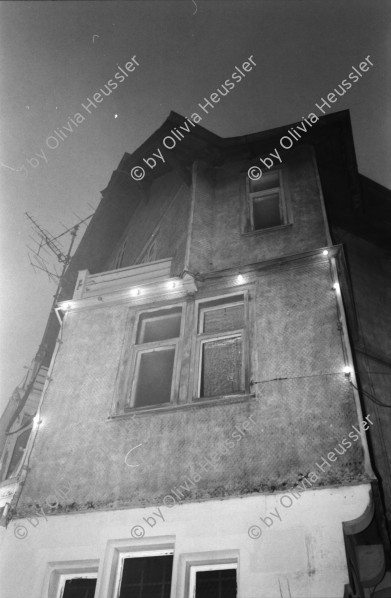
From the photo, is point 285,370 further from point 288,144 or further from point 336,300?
point 288,144

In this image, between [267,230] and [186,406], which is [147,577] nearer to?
[186,406]

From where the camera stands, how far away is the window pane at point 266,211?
9461 mm

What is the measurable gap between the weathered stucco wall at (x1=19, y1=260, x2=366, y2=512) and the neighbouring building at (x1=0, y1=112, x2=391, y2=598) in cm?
2

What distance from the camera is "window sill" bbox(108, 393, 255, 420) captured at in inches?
264

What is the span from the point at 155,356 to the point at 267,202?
4074 millimetres

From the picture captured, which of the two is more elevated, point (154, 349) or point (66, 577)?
point (154, 349)

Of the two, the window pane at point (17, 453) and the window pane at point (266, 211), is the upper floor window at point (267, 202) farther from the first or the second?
the window pane at point (17, 453)

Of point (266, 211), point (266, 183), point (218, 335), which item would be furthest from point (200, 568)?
point (266, 183)

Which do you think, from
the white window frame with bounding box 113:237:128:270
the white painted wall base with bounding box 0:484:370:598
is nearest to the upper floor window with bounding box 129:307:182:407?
the white painted wall base with bounding box 0:484:370:598

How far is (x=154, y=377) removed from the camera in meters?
7.92

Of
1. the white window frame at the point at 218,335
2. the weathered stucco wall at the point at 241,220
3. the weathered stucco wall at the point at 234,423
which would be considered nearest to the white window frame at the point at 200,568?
the weathered stucco wall at the point at 234,423

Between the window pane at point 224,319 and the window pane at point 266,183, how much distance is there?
329 centimetres

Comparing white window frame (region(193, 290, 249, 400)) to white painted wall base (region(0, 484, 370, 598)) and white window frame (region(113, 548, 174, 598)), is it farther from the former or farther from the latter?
white window frame (region(113, 548, 174, 598))

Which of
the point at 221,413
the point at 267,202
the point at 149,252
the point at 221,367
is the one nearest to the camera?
the point at 221,413
